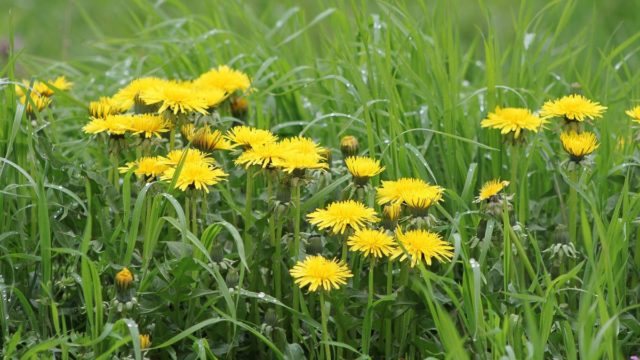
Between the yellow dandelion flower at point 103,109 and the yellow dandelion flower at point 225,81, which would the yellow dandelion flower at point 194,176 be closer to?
the yellow dandelion flower at point 103,109

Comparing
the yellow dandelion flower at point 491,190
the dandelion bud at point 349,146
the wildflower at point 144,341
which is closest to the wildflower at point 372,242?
the yellow dandelion flower at point 491,190

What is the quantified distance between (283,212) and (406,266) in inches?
11.5

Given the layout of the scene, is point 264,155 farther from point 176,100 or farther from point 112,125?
point 112,125

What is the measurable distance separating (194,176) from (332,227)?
320 millimetres

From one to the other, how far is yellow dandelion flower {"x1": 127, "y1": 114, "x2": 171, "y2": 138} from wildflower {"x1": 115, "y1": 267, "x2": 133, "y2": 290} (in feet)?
1.25

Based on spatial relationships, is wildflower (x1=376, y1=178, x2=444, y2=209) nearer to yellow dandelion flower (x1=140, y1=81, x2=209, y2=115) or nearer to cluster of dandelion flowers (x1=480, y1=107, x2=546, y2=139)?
cluster of dandelion flowers (x1=480, y1=107, x2=546, y2=139)

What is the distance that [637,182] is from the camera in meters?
2.67

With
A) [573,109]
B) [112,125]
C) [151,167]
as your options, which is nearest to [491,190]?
[573,109]

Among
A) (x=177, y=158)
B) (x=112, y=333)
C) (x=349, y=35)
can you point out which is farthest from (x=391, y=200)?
(x=349, y=35)

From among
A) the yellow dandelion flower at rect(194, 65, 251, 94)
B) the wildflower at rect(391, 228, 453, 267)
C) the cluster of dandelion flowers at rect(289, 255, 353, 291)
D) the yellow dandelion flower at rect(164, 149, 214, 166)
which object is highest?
the yellow dandelion flower at rect(194, 65, 251, 94)

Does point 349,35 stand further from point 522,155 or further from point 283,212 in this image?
point 283,212

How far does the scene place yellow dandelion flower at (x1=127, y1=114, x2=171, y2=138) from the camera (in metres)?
2.27

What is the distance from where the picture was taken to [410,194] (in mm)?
2119

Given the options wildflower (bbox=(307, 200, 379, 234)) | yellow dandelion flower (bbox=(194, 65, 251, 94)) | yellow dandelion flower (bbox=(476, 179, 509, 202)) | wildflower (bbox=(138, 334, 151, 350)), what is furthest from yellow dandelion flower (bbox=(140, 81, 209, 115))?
yellow dandelion flower (bbox=(476, 179, 509, 202))
